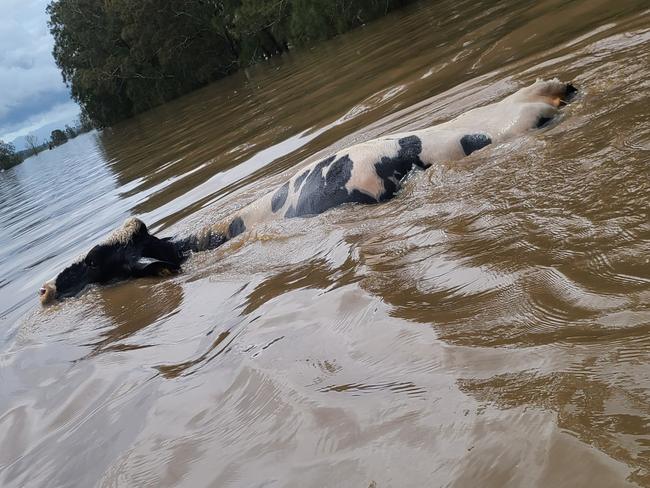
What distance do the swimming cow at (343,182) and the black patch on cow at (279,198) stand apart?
0.01 meters

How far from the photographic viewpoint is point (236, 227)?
21.9 feet

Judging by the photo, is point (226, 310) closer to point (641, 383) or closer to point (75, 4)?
point (641, 383)

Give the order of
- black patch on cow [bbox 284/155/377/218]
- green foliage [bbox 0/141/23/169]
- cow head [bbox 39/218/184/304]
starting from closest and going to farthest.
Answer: black patch on cow [bbox 284/155/377/218], cow head [bbox 39/218/184/304], green foliage [bbox 0/141/23/169]

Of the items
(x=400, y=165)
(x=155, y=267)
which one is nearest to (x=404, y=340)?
(x=400, y=165)

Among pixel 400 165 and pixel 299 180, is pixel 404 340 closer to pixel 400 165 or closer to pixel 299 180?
pixel 400 165

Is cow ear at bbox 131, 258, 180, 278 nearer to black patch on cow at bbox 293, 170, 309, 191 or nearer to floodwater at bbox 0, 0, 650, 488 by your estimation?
floodwater at bbox 0, 0, 650, 488

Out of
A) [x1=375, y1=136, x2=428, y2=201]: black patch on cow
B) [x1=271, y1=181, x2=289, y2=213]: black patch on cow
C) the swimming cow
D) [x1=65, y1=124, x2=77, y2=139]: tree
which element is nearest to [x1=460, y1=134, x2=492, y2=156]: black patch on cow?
the swimming cow

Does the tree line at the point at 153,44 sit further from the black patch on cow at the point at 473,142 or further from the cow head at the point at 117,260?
the black patch on cow at the point at 473,142

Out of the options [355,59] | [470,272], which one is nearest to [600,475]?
[470,272]

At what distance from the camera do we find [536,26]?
10438 millimetres

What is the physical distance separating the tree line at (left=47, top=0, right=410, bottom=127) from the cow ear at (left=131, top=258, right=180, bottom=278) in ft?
86.1

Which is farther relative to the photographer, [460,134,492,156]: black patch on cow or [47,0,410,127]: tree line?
[47,0,410,127]: tree line

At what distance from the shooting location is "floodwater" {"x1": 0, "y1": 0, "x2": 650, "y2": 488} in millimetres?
2096

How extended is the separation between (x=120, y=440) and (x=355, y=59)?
14492mm
